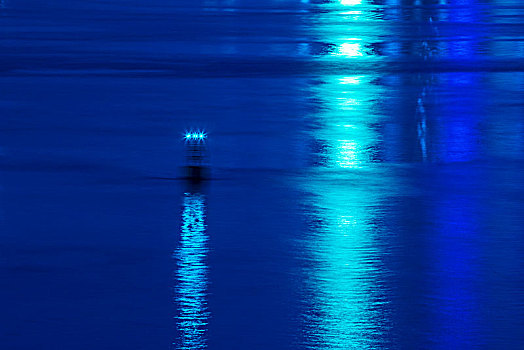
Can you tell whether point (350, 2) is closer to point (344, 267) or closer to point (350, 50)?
point (350, 50)

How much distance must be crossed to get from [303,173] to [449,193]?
5.85ft

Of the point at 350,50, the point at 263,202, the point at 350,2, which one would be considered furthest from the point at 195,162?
the point at 350,2

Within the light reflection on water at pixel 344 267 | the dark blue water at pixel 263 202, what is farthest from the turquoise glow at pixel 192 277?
the light reflection on water at pixel 344 267

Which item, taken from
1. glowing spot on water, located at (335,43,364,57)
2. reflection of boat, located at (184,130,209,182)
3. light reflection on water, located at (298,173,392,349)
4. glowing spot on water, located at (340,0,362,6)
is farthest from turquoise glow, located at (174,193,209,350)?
glowing spot on water, located at (340,0,362,6)

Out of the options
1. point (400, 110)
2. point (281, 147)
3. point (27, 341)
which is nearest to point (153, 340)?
point (27, 341)

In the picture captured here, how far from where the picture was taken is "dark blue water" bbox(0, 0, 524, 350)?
8883mm

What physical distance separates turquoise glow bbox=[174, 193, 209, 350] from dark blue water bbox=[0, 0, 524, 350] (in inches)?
1.0

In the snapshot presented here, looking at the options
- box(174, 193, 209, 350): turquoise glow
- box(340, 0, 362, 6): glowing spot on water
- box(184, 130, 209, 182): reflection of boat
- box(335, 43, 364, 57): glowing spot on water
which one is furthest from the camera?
box(340, 0, 362, 6): glowing spot on water

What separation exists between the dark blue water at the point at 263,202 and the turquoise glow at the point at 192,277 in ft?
0.08

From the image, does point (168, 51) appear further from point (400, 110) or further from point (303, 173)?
point (303, 173)

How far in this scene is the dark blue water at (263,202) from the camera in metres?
8.88

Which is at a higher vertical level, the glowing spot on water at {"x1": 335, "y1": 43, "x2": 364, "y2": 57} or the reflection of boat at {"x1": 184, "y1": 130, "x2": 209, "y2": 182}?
the reflection of boat at {"x1": 184, "y1": 130, "x2": 209, "y2": 182}

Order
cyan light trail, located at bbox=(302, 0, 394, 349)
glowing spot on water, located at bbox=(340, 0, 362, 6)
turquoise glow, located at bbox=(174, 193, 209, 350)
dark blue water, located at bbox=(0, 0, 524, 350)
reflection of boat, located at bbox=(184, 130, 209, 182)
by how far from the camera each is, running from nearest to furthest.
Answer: turquoise glow, located at bbox=(174, 193, 209, 350)
cyan light trail, located at bbox=(302, 0, 394, 349)
dark blue water, located at bbox=(0, 0, 524, 350)
reflection of boat, located at bbox=(184, 130, 209, 182)
glowing spot on water, located at bbox=(340, 0, 362, 6)

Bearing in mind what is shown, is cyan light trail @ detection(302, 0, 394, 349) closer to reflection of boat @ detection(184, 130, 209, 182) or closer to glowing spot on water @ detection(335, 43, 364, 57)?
reflection of boat @ detection(184, 130, 209, 182)
